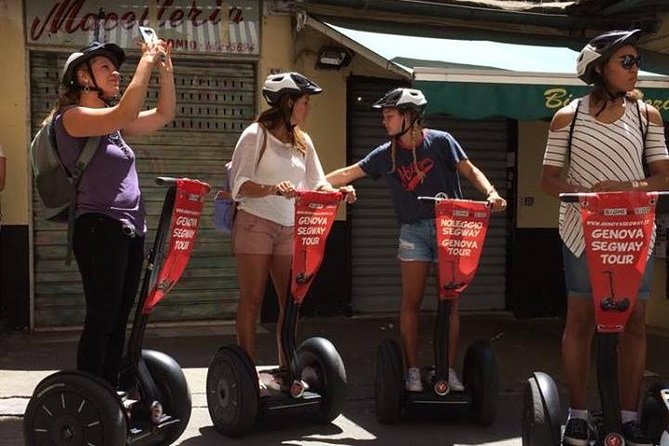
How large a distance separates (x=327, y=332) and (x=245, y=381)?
10.9ft

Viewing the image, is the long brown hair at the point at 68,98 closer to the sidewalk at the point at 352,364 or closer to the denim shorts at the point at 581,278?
the sidewalk at the point at 352,364

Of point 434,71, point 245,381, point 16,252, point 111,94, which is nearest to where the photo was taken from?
point 111,94

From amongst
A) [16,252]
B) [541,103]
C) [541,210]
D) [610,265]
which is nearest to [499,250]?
[541,210]

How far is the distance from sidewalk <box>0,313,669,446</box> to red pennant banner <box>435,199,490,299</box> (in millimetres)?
871

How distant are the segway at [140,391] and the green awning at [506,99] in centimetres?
279

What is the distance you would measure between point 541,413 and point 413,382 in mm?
1175

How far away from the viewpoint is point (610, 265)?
3.33m

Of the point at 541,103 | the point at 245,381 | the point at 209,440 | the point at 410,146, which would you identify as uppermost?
the point at 541,103

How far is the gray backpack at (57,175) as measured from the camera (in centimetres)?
357

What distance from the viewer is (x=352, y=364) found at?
639 cm

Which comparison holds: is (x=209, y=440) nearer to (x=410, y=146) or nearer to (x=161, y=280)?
(x=161, y=280)

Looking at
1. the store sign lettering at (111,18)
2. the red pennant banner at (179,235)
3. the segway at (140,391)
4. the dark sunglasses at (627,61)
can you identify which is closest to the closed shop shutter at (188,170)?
the store sign lettering at (111,18)

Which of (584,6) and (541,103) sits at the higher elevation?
(584,6)

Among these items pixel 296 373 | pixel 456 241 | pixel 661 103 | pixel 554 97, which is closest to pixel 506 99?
pixel 554 97
